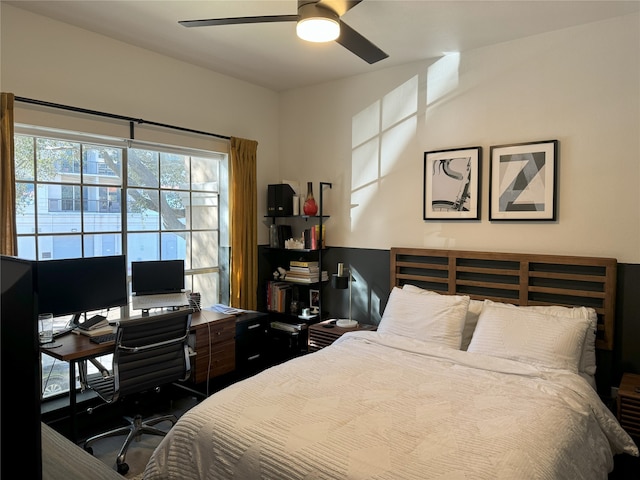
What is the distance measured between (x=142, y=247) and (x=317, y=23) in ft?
7.70

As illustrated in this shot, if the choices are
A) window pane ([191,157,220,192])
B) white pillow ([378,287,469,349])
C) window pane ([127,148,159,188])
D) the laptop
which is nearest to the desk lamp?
white pillow ([378,287,469,349])

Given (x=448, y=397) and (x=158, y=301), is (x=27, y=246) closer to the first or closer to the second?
(x=158, y=301)

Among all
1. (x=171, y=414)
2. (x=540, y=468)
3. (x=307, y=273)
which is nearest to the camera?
(x=540, y=468)

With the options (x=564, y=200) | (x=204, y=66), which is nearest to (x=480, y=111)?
(x=564, y=200)

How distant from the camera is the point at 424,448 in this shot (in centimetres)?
167

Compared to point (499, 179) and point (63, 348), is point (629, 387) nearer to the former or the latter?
point (499, 179)

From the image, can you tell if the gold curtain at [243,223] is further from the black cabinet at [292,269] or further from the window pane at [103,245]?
the window pane at [103,245]

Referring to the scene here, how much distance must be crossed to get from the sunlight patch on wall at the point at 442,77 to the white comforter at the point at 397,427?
7.16 feet

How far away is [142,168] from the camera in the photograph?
3559 millimetres

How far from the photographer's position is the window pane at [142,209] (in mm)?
3473

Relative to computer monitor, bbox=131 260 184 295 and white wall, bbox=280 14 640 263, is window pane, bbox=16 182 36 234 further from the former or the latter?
white wall, bbox=280 14 640 263

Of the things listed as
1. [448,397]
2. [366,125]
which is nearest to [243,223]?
[366,125]

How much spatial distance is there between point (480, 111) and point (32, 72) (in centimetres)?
325

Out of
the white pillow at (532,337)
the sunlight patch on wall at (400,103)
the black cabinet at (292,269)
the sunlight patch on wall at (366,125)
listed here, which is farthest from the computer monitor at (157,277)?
the white pillow at (532,337)
